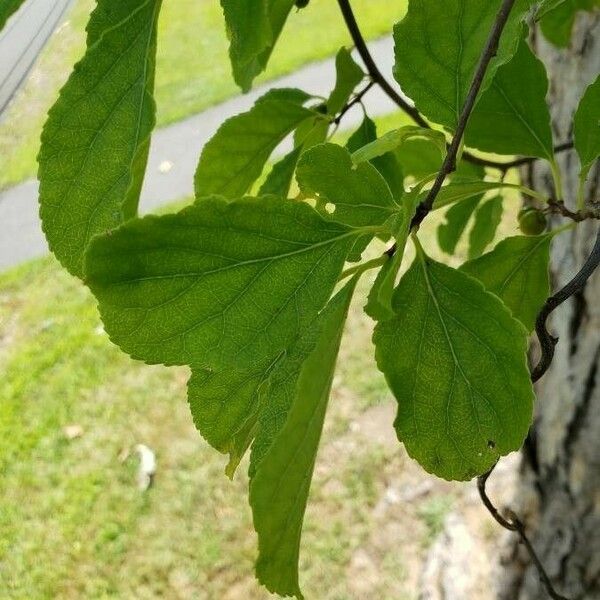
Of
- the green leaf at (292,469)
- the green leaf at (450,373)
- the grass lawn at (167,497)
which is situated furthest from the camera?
the grass lawn at (167,497)

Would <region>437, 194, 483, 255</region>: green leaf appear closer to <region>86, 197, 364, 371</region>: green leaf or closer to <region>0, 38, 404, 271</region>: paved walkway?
<region>86, 197, 364, 371</region>: green leaf

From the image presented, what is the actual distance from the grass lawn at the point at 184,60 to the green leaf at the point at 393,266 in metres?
4.84

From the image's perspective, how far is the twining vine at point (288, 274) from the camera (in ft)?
1.40

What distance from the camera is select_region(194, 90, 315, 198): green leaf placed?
2.55 ft

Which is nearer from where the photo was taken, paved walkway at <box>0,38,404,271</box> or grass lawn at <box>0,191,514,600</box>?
grass lawn at <box>0,191,514,600</box>

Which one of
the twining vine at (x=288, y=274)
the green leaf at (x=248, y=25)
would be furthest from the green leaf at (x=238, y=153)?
the green leaf at (x=248, y=25)

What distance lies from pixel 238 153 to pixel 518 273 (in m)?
0.31

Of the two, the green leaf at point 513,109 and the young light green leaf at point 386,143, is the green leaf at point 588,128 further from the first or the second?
the young light green leaf at point 386,143

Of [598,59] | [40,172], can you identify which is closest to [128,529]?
[598,59]

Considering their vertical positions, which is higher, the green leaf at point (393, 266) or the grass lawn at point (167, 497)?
the green leaf at point (393, 266)

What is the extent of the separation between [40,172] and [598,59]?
3.47ft

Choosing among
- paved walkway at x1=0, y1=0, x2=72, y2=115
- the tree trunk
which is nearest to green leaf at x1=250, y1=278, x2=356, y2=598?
the tree trunk

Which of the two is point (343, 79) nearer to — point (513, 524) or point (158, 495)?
point (513, 524)

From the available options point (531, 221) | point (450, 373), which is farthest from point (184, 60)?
point (450, 373)
